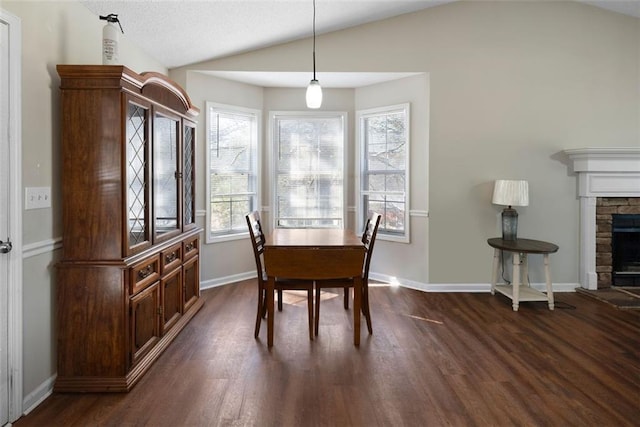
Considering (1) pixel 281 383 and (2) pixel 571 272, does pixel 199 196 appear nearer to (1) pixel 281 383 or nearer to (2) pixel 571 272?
(1) pixel 281 383

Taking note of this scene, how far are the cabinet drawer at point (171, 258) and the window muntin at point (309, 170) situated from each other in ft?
6.26

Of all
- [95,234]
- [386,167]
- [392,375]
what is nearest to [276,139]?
[386,167]

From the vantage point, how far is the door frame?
1.91m

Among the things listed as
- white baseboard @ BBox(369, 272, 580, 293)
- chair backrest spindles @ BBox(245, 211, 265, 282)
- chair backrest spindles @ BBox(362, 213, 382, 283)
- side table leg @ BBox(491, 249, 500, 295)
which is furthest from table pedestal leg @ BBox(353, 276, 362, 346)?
side table leg @ BBox(491, 249, 500, 295)

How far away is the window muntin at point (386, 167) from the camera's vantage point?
4566 millimetres

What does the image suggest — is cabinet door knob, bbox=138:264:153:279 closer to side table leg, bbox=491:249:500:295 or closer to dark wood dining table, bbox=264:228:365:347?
dark wood dining table, bbox=264:228:365:347

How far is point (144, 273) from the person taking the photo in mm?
2521

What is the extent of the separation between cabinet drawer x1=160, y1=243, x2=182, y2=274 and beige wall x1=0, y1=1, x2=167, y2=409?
0.68m

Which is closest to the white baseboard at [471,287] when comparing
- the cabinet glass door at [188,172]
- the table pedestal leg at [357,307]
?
the table pedestal leg at [357,307]

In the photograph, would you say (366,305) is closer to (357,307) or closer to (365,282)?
(365,282)

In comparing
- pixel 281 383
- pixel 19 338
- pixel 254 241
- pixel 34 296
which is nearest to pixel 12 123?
pixel 34 296

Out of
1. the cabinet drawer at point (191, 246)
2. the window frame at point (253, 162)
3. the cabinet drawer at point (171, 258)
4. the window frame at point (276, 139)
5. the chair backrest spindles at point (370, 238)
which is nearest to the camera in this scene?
the cabinet drawer at point (171, 258)

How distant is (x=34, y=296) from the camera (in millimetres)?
2076

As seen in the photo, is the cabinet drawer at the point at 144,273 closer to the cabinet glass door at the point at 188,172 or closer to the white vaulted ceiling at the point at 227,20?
the cabinet glass door at the point at 188,172
